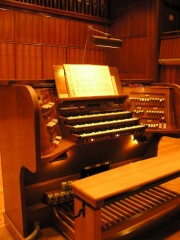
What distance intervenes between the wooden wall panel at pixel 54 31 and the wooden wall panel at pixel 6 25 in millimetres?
728

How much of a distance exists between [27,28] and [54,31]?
663 millimetres

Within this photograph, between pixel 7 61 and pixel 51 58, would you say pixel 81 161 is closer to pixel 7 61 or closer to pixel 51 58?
pixel 7 61

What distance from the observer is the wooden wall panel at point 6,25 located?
5.43m

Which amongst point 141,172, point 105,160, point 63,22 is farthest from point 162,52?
point 141,172

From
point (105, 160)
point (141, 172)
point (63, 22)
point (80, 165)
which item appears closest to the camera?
point (141, 172)

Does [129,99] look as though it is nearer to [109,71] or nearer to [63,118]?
[109,71]

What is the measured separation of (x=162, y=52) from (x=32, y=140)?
5362 mm

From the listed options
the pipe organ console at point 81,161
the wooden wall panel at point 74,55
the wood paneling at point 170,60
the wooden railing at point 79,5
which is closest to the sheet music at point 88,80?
the pipe organ console at point 81,161

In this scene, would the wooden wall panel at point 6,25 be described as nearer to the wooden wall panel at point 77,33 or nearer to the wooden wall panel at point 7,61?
the wooden wall panel at point 7,61

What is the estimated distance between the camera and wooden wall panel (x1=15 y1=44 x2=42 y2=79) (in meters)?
5.73

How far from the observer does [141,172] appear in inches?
75.9

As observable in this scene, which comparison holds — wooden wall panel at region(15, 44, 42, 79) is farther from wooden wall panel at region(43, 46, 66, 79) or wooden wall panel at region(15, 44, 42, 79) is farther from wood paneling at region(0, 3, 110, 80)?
wooden wall panel at region(43, 46, 66, 79)

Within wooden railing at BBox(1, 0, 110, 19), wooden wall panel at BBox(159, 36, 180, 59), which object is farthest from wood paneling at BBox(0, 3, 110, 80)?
wooden wall panel at BBox(159, 36, 180, 59)

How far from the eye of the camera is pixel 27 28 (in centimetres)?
577
